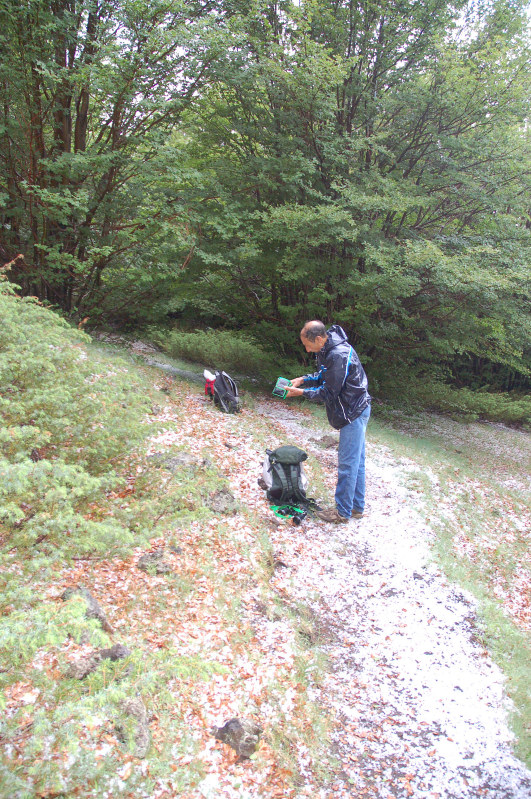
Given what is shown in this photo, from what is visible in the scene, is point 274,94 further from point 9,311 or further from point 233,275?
point 9,311

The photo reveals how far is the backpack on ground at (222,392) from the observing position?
314 inches

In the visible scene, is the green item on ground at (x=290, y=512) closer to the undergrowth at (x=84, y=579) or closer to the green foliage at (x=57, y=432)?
the undergrowth at (x=84, y=579)

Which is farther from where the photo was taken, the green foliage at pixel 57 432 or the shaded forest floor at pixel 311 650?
the green foliage at pixel 57 432

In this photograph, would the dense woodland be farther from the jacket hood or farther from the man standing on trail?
the man standing on trail

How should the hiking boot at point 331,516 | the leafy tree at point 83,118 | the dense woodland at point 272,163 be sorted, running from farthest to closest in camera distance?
the dense woodland at point 272,163, the leafy tree at point 83,118, the hiking boot at point 331,516

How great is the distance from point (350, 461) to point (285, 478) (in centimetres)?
71

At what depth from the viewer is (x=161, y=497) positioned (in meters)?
4.08

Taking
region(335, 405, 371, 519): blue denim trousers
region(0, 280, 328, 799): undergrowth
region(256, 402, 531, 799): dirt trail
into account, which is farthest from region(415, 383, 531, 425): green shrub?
region(0, 280, 328, 799): undergrowth

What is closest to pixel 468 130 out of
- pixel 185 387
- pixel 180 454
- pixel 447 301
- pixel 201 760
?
pixel 447 301

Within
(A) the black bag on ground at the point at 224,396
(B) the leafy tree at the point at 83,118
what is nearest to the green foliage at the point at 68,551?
(A) the black bag on ground at the point at 224,396

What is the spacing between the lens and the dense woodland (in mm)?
7457

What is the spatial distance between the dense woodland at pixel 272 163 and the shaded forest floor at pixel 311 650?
4084mm

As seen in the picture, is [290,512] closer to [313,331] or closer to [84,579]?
[313,331]

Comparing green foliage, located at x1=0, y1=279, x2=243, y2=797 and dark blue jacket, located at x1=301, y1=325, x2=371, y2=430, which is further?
dark blue jacket, located at x1=301, y1=325, x2=371, y2=430
